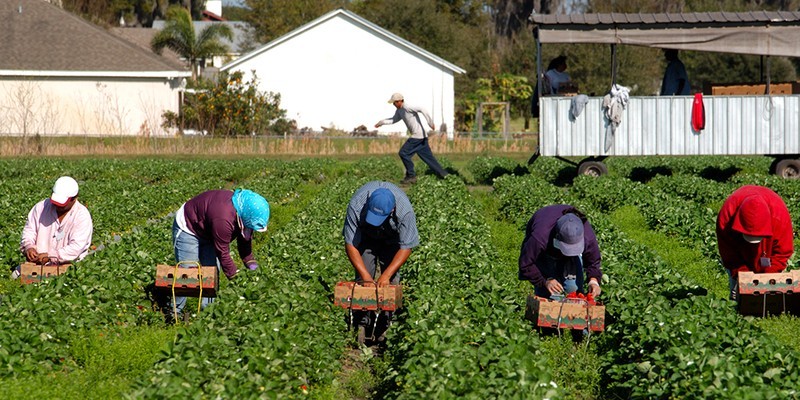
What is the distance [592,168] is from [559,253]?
14.0 meters

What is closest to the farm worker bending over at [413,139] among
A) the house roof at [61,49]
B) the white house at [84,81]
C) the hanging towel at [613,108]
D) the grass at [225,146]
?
the hanging towel at [613,108]

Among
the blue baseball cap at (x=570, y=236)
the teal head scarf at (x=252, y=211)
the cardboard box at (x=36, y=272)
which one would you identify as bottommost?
the cardboard box at (x=36, y=272)

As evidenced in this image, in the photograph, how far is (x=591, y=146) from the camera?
2231 cm

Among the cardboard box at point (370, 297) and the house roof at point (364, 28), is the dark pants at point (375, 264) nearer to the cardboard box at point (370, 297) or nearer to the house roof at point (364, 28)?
the cardboard box at point (370, 297)

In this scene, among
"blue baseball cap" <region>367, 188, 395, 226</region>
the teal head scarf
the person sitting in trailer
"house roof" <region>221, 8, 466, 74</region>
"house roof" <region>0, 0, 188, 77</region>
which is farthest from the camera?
"house roof" <region>221, 8, 466, 74</region>

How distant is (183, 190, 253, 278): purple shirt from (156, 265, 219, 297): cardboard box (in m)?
0.20

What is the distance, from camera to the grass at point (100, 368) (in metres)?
7.23

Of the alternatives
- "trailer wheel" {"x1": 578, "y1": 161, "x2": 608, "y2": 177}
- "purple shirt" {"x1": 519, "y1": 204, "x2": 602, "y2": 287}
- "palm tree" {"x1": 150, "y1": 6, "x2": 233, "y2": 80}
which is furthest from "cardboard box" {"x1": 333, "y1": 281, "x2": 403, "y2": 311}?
"palm tree" {"x1": 150, "y1": 6, "x2": 233, "y2": 80}

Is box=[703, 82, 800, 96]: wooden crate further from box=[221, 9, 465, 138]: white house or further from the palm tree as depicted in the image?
the palm tree

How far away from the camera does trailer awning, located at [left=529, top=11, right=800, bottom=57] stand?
21.8 metres

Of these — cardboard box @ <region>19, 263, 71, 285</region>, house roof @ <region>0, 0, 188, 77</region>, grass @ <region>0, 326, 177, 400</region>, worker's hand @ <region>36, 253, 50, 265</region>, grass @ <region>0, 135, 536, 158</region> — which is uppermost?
house roof @ <region>0, 0, 188, 77</region>

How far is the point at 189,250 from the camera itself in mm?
9875

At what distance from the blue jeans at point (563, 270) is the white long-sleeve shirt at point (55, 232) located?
15.9 ft

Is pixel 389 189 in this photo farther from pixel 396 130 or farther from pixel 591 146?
pixel 396 130
